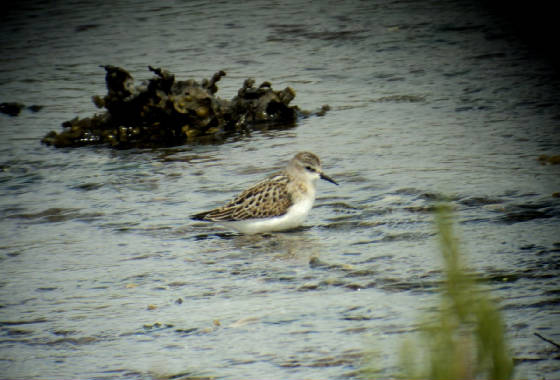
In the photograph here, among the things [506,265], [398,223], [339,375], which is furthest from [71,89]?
[339,375]

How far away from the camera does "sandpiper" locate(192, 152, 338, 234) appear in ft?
30.9

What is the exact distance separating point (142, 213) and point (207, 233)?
3.27 ft

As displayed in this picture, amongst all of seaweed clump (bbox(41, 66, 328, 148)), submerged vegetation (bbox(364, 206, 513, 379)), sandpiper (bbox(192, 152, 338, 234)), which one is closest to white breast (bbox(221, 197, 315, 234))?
sandpiper (bbox(192, 152, 338, 234))

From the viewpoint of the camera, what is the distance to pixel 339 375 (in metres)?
6.02

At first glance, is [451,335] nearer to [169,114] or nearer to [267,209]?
[267,209]

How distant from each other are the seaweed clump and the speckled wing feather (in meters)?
4.16

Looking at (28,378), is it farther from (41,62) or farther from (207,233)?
(41,62)

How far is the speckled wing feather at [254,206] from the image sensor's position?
938 centimetres

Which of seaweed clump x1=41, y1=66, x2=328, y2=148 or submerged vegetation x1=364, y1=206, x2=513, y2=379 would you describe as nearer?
submerged vegetation x1=364, y1=206, x2=513, y2=379

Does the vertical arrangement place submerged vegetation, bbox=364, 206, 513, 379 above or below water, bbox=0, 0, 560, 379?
above

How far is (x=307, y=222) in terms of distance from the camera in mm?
9852

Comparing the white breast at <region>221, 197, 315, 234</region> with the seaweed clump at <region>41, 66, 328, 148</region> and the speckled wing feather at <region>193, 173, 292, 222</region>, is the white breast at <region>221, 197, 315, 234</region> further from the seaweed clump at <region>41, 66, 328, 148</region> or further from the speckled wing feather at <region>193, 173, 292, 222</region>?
the seaweed clump at <region>41, 66, 328, 148</region>

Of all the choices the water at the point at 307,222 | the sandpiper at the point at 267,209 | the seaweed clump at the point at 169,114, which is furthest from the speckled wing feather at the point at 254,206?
the seaweed clump at the point at 169,114

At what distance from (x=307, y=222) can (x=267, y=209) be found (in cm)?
56
